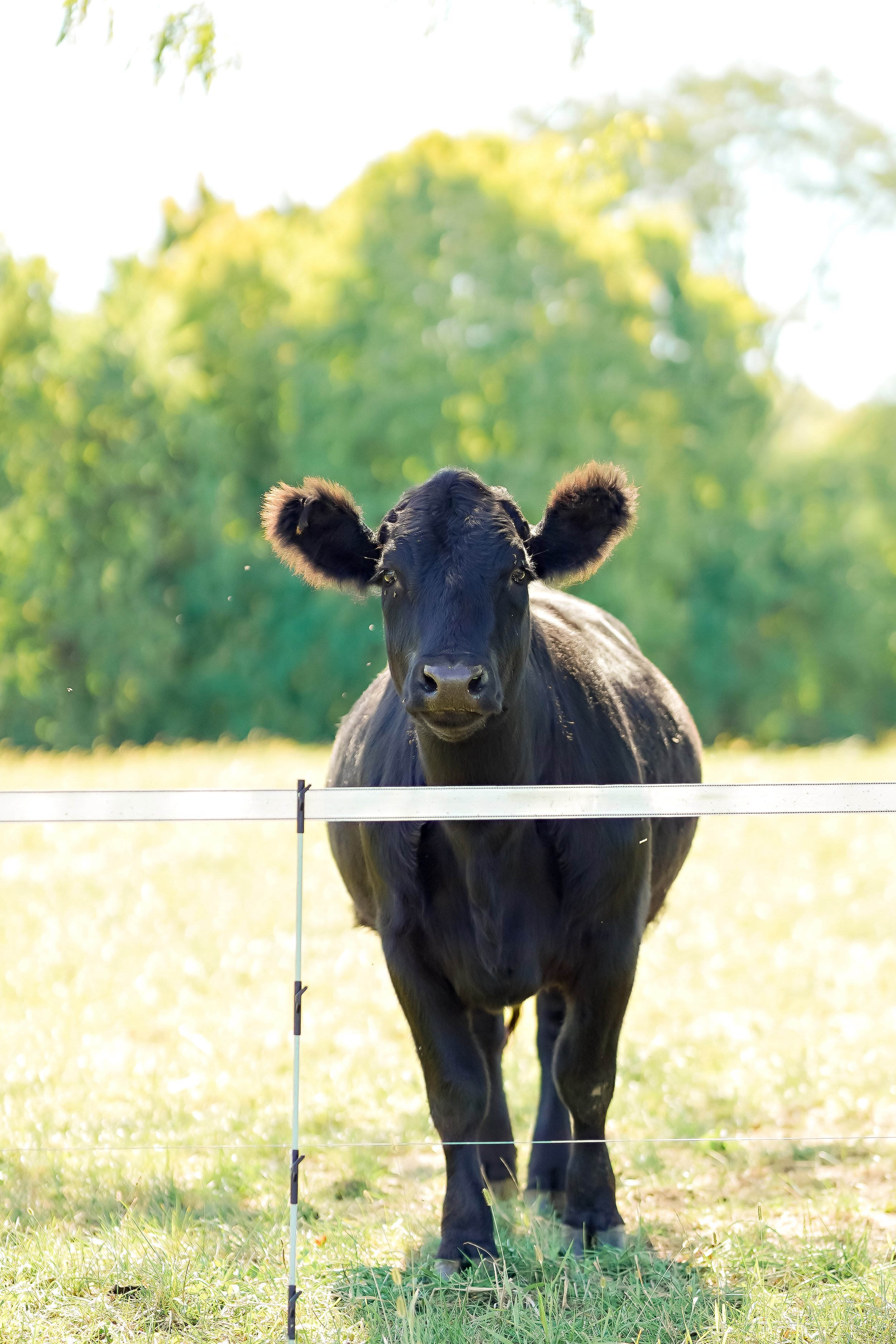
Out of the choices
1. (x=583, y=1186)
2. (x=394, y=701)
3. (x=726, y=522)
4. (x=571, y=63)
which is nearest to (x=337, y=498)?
(x=394, y=701)

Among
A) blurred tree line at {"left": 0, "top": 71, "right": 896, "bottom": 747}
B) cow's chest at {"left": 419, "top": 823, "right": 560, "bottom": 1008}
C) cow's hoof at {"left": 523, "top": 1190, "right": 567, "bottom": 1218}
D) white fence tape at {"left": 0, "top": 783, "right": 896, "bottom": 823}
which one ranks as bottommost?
cow's hoof at {"left": 523, "top": 1190, "right": 567, "bottom": 1218}

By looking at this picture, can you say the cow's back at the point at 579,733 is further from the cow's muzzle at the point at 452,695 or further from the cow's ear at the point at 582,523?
the cow's muzzle at the point at 452,695

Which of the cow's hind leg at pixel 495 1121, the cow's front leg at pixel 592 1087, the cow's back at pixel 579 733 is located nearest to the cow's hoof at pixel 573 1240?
the cow's front leg at pixel 592 1087

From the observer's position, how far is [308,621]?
96.1 ft

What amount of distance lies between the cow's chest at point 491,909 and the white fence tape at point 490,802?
0.57 metres

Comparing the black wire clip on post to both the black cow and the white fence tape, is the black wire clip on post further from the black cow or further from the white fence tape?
the black cow

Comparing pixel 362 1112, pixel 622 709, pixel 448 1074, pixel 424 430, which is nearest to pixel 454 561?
pixel 622 709

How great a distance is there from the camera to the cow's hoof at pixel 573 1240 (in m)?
4.08

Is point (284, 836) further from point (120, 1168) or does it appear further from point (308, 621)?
point (308, 621)

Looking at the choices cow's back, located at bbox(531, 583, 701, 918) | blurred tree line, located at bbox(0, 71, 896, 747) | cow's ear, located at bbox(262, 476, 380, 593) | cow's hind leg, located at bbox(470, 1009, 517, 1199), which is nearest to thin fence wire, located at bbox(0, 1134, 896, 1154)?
cow's hind leg, located at bbox(470, 1009, 517, 1199)

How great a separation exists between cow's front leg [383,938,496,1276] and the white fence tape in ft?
2.66

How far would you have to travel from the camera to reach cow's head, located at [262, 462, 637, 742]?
3.67 metres

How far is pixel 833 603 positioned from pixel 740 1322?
32865mm

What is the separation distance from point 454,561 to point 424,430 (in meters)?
26.7
